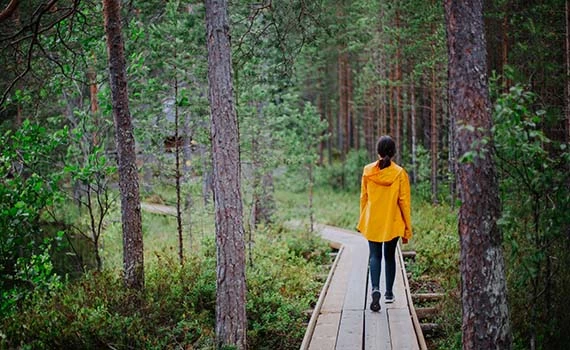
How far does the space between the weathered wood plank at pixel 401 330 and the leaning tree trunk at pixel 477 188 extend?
180cm

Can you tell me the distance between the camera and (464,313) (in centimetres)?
518

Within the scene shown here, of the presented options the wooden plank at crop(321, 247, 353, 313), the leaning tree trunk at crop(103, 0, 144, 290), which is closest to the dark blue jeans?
the wooden plank at crop(321, 247, 353, 313)

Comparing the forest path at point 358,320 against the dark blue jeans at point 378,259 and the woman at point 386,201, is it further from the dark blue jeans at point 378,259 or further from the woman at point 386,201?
the woman at point 386,201

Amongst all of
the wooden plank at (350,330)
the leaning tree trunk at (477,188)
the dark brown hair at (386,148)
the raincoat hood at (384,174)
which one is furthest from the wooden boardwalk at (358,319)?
the dark brown hair at (386,148)

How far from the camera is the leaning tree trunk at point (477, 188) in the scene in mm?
4973

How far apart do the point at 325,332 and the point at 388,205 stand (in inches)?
83.8

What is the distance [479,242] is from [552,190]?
915mm

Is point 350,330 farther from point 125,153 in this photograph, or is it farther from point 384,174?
point 125,153

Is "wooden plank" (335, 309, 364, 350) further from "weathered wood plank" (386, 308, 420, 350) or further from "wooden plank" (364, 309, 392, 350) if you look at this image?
"weathered wood plank" (386, 308, 420, 350)

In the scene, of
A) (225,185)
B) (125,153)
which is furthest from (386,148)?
(125,153)

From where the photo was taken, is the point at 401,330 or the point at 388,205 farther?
the point at 388,205

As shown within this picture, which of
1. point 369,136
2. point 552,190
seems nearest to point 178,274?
point 552,190

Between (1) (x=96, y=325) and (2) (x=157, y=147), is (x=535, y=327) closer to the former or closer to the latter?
(1) (x=96, y=325)

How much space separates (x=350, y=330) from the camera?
7527mm
